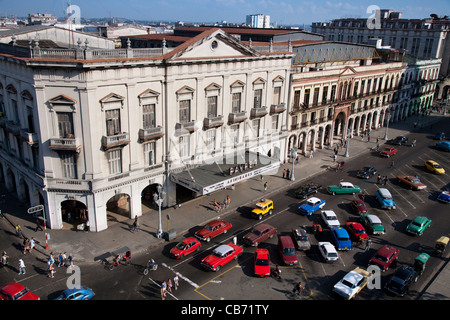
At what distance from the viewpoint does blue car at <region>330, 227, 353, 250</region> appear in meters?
38.0

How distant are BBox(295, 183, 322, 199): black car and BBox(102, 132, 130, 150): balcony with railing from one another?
23.5m

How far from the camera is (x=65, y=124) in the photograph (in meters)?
37.1

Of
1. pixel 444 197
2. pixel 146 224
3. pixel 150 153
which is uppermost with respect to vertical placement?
pixel 150 153

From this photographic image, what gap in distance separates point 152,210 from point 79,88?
16773 mm

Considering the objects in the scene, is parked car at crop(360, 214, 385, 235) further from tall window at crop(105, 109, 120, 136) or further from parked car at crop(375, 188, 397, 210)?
tall window at crop(105, 109, 120, 136)

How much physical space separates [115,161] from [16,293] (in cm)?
1577

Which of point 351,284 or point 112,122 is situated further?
point 112,122

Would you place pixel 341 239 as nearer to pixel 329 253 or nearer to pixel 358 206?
pixel 329 253

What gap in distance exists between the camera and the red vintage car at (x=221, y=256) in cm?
3381

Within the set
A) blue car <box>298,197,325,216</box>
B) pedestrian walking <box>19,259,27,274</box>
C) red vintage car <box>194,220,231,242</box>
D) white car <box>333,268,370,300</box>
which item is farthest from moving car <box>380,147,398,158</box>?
pedestrian walking <box>19,259,27,274</box>

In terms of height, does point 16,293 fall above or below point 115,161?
below

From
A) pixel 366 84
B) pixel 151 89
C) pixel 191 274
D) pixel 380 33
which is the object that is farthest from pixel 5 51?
pixel 380 33

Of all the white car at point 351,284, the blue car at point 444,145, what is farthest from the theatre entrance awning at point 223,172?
the blue car at point 444,145

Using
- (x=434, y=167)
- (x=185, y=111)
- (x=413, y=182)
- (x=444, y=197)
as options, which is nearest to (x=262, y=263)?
(x=185, y=111)
